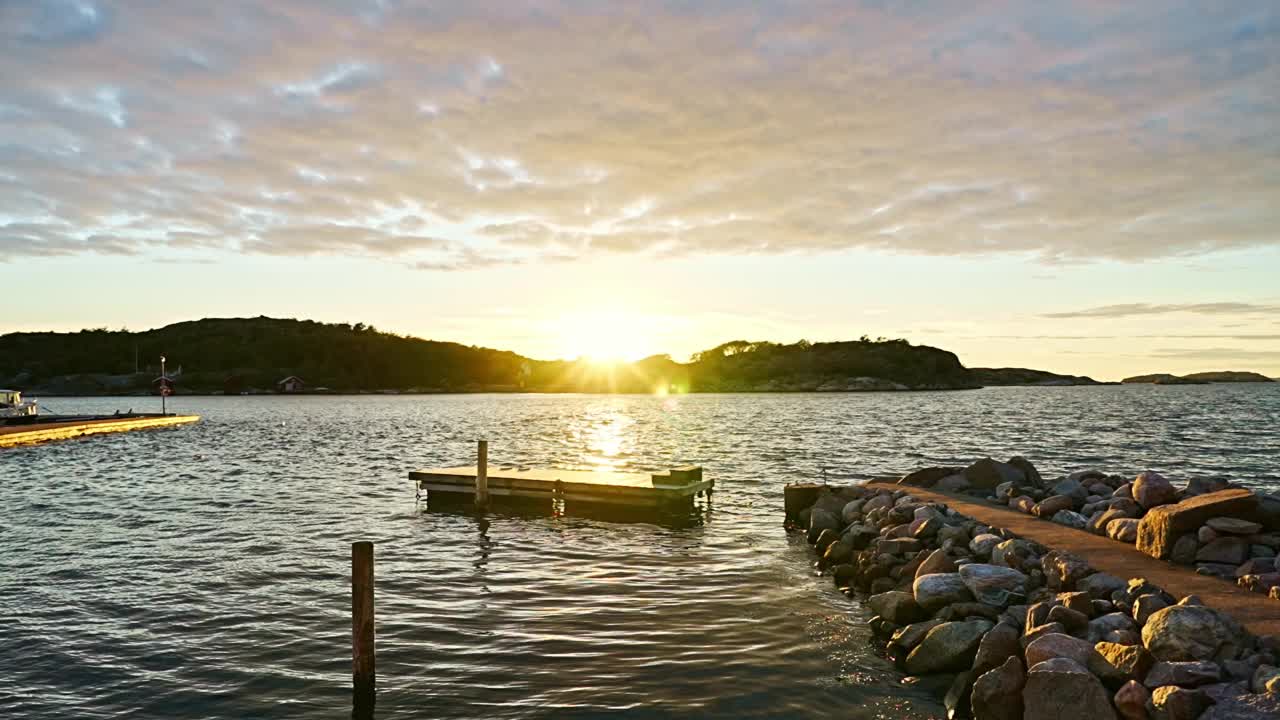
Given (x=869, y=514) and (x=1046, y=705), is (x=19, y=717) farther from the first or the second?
(x=869, y=514)

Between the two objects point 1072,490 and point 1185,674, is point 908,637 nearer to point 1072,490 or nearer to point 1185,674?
point 1185,674

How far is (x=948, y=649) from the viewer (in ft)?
36.3

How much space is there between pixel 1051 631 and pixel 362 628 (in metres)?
8.14

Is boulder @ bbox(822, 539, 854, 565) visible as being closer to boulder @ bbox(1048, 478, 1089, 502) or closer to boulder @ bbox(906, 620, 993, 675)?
boulder @ bbox(1048, 478, 1089, 502)

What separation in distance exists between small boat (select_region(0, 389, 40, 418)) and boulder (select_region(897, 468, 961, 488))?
2435 inches

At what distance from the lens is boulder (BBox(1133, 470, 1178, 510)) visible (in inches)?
625

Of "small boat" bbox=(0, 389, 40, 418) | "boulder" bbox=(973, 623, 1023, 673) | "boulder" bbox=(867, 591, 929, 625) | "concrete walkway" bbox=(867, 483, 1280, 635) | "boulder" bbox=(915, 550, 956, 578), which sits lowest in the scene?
"boulder" bbox=(867, 591, 929, 625)

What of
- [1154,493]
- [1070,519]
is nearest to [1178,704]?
[1070,519]

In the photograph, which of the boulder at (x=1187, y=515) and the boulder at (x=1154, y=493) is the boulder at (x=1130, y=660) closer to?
the boulder at (x=1187, y=515)

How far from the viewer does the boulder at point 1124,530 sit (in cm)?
1423

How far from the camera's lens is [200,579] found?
16734 mm

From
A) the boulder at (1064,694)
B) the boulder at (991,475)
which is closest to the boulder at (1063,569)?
the boulder at (1064,694)

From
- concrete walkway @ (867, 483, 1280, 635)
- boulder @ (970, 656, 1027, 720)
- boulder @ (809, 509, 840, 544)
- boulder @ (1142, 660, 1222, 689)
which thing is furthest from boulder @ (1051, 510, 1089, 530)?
boulder @ (1142, 660, 1222, 689)

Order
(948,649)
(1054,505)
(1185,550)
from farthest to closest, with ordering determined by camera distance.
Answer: (1054,505) → (1185,550) → (948,649)
